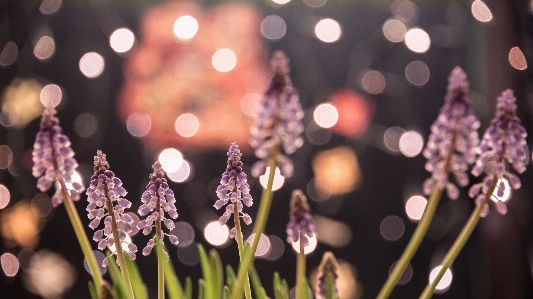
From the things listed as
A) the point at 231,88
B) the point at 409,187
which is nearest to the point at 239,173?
the point at 231,88

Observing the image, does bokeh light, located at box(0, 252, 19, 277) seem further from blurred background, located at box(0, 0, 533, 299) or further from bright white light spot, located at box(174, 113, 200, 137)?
bright white light spot, located at box(174, 113, 200, 137)

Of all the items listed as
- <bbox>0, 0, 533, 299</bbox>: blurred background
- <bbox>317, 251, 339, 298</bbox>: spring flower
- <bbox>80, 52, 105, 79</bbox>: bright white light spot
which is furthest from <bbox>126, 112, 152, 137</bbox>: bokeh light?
<bbox>317, 251, 339, 298</bbox>: spring flower

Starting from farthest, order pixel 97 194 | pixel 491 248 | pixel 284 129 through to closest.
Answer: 1. pixel 491 248
2. pixel 97 194
3. pixel 284 129

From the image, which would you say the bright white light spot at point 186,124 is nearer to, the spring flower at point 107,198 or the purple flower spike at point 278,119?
the spring flower at point 107,198

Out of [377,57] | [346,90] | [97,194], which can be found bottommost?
[97,194]

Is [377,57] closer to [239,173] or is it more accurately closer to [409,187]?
[409,187]

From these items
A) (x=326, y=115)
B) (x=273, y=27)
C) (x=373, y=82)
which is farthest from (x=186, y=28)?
(x=373, y=82)

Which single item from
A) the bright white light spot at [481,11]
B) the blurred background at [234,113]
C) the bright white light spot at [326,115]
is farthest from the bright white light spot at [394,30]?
the bright white light spot at [326,115]

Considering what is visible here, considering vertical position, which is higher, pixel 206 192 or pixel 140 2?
pixel 140 2
